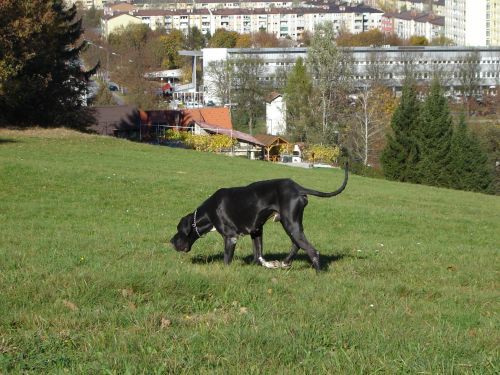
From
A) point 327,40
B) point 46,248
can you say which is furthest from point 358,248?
point 327,40

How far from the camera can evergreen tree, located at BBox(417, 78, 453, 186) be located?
53188 mm

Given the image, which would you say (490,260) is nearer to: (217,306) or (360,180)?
(217,306)

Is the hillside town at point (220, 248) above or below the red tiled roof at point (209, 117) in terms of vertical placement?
below

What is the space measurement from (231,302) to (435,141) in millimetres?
47249

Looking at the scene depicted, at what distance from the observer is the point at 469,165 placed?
5225 cm

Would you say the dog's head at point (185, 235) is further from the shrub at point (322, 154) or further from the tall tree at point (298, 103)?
the tall tree at point (298, 103)

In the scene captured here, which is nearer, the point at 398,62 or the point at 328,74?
the point at 328,74

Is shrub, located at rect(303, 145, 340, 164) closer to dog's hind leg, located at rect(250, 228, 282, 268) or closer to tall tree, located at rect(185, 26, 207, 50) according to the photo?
dog's hind leg, located at rect(250, 228, 282, 268)

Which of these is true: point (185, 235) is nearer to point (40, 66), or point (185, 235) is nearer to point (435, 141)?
point (40, 66)

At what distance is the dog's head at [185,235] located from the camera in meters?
11.5

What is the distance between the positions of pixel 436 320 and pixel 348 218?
1397 centimetres

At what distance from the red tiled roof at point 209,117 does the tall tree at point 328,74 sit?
817 centimetres

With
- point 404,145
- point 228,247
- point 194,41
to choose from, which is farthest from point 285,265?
point 194,41

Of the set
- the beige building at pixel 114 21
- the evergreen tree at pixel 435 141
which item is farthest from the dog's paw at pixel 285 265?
the beige building at pixel 114 21
